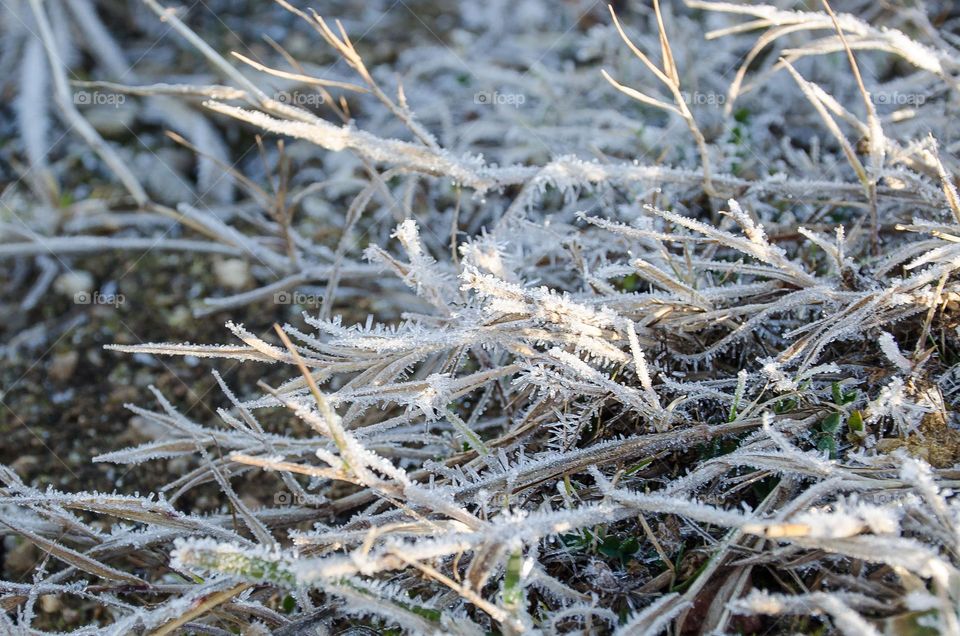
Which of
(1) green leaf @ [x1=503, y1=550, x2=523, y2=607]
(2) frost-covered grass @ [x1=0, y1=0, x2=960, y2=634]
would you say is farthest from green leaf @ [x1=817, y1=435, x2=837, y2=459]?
(1) green leaf @ [x1=503, y1=550, x2=523, y2=607]

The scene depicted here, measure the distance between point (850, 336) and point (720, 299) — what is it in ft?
0.68

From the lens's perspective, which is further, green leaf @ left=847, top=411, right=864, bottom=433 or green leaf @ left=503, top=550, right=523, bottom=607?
green leaf @ left=847, top=411, right=864, bottom=433

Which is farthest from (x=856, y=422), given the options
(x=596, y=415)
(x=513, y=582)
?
(x=513, y=582)

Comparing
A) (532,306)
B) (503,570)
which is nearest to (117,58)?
(532,306)

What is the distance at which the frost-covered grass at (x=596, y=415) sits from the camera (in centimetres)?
97

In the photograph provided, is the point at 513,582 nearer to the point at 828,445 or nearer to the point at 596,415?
the point at 596,415

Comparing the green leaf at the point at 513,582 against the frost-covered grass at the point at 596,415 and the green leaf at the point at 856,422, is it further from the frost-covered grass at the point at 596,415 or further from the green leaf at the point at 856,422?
the green leaf at the point at 856,422

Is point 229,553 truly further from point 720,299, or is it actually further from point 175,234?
point 175,234

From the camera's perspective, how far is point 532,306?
46.0 inches

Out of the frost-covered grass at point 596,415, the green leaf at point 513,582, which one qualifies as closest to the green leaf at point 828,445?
the frost-covered grass at point 596,415

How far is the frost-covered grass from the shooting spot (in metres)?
0.97

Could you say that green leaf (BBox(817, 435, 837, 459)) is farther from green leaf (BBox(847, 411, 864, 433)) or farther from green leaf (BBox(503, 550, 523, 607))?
green leaf (BBox(503, 550, 523, 607))

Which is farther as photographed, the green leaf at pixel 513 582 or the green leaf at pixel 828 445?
the green leaf at pixel 828 445

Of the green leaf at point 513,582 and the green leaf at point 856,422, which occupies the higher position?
the green leaf at point 856,422
